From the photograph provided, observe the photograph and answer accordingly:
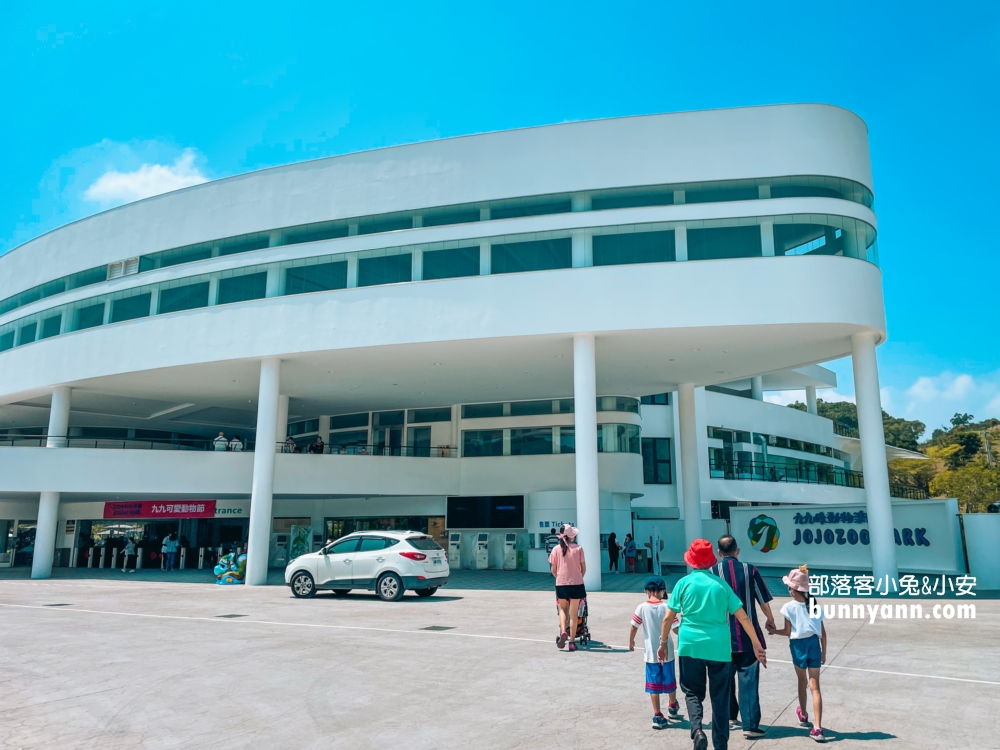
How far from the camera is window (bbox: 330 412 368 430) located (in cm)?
3484

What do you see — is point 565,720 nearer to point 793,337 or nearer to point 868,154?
point 793,337

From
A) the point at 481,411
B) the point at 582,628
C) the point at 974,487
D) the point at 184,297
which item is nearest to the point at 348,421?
the point at 481,411

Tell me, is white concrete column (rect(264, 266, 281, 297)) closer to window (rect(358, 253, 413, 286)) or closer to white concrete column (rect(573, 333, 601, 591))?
window (rect(358, 253, 413, 286))

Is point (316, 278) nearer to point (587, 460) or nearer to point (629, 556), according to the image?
point (587, 460)

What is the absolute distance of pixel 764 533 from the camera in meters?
26.0

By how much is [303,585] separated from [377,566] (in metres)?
2.37

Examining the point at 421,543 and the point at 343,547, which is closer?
the point at 421,543

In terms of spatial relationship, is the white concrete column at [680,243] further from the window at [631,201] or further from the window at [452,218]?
the window at [452,218]

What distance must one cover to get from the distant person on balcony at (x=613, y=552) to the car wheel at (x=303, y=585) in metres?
11.3

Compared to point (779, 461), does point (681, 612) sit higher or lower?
lower

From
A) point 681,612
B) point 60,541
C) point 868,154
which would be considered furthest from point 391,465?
point 681,612

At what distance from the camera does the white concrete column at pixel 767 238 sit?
2077 cm

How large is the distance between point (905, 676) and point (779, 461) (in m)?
40.9

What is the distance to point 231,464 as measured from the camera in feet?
85.0
